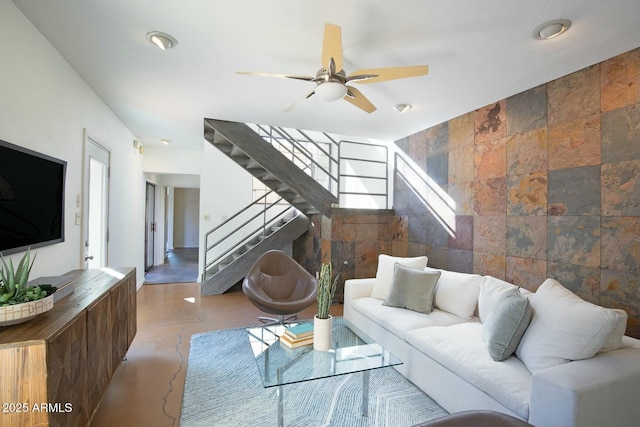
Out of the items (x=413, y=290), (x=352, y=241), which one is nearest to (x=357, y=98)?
(x=413, y=290)

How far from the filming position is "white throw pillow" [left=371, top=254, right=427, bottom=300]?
3.38 metres

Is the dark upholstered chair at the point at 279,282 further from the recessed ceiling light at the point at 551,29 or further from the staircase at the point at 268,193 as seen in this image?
the recessed ceiling light at the point at 551,29

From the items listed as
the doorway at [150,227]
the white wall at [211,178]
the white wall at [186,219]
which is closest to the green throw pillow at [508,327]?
the white wall at [211,178]

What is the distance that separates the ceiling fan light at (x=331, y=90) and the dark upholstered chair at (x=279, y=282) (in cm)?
215

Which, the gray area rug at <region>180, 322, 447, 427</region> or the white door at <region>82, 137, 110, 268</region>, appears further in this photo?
the white door at <region>82, 137, 110, 268</region>

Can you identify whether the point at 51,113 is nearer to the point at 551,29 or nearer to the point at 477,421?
the point at 477,421

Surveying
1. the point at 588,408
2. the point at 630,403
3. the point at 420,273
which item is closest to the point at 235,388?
the point at 420,273

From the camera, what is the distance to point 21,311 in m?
1.39

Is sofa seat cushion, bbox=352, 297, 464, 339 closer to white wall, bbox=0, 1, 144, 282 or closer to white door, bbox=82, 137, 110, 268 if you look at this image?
white wall, bbox=0, 1, 144, 282

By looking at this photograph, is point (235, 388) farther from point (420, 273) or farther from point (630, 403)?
point (630, 403)

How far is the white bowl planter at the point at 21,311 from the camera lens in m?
1.34

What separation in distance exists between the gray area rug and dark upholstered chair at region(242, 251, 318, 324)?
0.96 metres

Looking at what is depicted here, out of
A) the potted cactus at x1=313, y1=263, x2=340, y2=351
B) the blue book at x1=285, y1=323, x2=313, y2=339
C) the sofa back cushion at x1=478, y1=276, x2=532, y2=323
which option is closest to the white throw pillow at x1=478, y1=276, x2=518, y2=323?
Result: the sofa back cushion at x1=478, y1=276, x2=532, y2=323

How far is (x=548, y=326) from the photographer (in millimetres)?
1877
